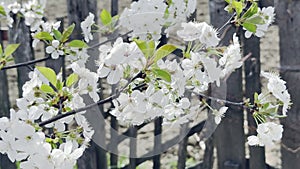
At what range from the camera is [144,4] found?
1213 millimetres

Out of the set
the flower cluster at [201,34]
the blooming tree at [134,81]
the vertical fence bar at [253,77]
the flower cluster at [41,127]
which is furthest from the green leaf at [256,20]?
the vertical fence bar at [253,77]

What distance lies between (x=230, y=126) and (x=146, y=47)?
1316 millimetres

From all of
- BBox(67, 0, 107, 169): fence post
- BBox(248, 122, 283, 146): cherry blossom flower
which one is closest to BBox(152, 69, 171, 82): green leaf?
BBox(248, 122, 283, 146): cherry blossom flower

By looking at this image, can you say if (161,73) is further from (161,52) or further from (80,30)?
(80,30)

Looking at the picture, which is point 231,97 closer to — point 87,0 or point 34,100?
point 87,0

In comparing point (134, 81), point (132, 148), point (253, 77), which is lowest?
point (132, 148)

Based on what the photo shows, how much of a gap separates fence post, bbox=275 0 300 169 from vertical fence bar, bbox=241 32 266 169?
121 millimetres

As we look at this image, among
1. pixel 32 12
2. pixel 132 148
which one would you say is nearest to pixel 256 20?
pixel 32 12

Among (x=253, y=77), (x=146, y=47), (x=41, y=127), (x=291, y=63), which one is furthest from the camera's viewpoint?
(x=253, y=77)

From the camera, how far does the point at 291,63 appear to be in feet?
6.66

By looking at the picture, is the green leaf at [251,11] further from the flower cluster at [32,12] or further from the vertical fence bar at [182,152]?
the vertical fence bar at [182,152]

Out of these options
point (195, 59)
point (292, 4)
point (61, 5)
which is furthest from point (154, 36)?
point (61, 5)

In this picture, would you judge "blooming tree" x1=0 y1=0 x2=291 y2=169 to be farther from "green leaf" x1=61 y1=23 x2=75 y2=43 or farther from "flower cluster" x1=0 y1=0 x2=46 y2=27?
"flower cluster" x1=0 y1=0 x2=46 y2=27

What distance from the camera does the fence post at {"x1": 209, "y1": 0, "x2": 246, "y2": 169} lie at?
2102 millimetres
